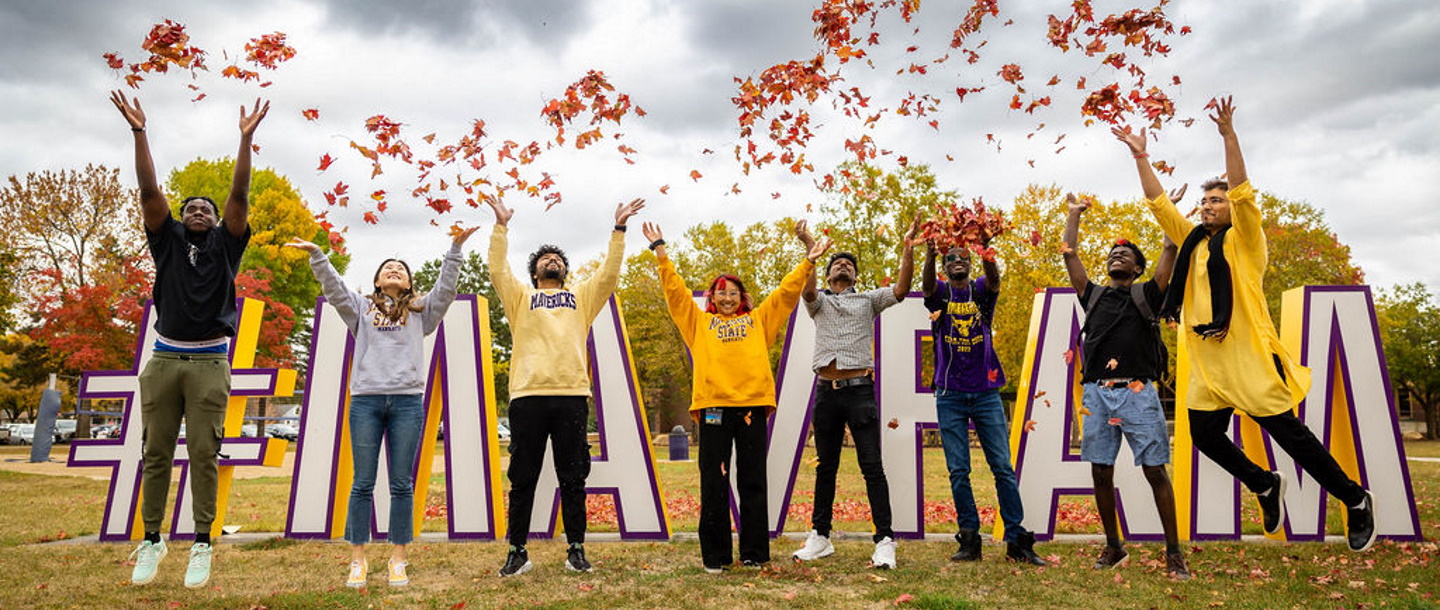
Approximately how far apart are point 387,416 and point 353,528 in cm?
77

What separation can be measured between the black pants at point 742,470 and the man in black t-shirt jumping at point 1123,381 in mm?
2379

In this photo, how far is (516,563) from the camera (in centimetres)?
583

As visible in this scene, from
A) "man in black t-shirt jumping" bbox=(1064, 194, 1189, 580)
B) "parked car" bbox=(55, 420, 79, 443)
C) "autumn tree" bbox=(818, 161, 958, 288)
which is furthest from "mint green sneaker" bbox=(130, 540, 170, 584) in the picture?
"parked car" bbox=(55, 420, 79, 443)

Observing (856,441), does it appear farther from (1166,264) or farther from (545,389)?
(1166,264)

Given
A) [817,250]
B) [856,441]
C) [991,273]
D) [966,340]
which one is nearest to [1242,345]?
[991,273]

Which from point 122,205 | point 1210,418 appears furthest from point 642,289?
point 1210,418

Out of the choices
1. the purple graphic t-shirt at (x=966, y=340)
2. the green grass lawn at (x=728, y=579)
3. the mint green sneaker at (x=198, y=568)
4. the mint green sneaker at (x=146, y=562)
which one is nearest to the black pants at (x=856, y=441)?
the green grass lawn at (x=728, y=579)

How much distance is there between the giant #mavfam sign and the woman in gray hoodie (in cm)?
164

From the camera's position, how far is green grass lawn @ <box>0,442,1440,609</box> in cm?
487

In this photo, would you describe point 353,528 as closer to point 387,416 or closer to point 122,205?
point 387,416

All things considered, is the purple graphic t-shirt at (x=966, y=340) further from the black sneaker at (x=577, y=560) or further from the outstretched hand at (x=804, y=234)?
the black sneaker at (x=577, y=560)

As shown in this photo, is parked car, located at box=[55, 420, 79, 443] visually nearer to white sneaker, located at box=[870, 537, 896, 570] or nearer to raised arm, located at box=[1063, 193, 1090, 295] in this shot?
white sneaker, located at box=[870, 537, 896, 570]

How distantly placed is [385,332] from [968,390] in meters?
4.34

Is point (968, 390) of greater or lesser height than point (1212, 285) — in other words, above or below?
below
